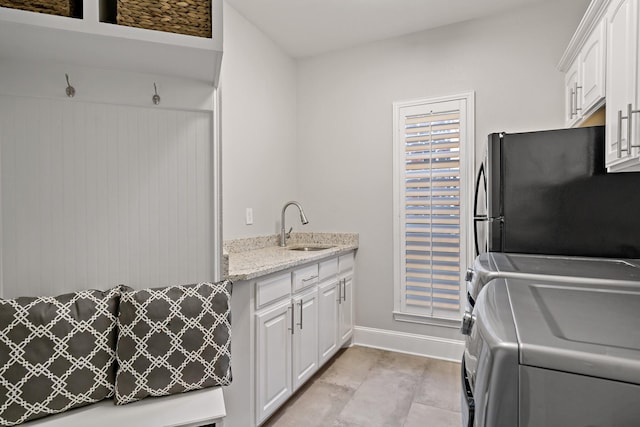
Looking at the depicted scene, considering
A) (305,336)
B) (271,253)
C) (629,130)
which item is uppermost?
(629,130)

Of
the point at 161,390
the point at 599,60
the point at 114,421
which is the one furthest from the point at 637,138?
the point at 114,421

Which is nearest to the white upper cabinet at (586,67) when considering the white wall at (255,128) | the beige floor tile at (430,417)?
the beige floor tile at (430,417)

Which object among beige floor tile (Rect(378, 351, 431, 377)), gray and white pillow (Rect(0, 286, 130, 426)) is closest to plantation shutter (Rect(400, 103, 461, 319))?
beige floor tile (Rect(378, 351, 431, 377))

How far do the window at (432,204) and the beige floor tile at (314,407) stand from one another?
96cm

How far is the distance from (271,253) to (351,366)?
1108mm

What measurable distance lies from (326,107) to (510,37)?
62.1 inches

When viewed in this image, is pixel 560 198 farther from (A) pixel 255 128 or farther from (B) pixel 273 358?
(A) pixel 255 128

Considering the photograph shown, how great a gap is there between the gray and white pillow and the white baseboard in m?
2.26

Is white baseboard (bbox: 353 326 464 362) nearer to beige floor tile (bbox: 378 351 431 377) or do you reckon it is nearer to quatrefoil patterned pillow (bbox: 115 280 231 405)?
beige floor tile (bbox: 378 351 431 377)

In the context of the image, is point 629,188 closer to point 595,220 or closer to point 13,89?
point 595,220

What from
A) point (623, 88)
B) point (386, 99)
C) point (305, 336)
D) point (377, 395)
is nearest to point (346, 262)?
point (305, 336)

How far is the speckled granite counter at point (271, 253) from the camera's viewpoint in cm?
181

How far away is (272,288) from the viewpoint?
1.96 m

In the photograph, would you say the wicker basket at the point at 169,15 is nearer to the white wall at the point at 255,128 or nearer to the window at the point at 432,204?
the white wall at the point at 255,128
